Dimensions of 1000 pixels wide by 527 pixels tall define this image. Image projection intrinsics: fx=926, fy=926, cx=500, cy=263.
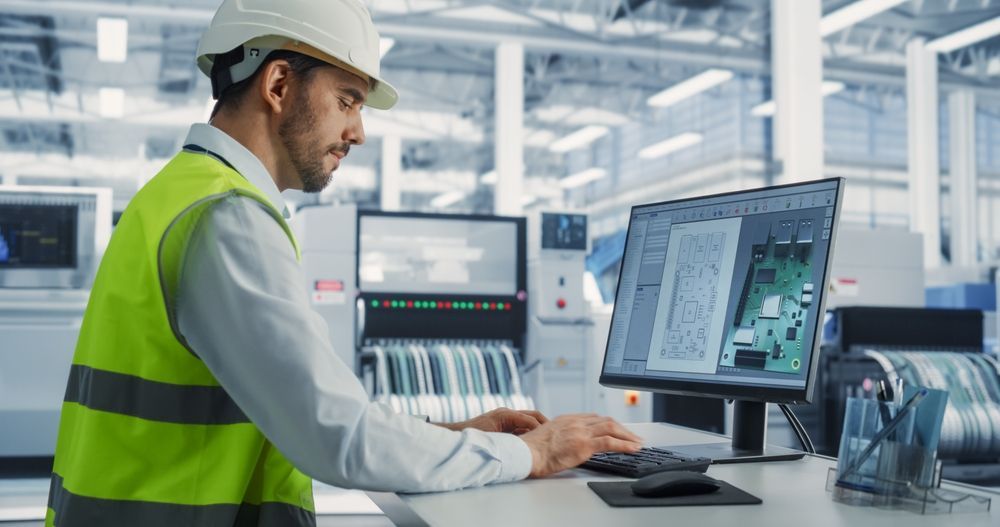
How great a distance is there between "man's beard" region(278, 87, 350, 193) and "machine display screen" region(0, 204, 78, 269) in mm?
3379

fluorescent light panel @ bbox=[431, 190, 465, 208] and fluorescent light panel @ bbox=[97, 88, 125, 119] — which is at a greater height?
fluorescent light panel @ bbox=[97, 88, 125, 119]

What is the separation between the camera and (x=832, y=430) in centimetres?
375

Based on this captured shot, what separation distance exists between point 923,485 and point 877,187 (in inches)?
559

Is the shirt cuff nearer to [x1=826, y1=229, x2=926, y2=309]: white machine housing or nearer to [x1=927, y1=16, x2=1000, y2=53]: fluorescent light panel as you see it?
[x1=826, y1=229, x2=926, y2=309]: white machine housing

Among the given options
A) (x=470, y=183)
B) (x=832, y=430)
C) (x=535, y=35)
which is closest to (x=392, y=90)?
(x=832, y=430)

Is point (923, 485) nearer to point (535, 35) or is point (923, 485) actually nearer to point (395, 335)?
point (395, 335)

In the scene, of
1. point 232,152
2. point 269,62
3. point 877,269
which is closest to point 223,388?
point 232,152

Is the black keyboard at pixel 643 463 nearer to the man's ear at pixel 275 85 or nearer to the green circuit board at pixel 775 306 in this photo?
the green circuit board at pixel 775 306

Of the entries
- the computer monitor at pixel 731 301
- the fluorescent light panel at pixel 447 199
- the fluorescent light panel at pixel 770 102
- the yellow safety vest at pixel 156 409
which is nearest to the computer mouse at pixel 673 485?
the computer monitor at pixel 731 301

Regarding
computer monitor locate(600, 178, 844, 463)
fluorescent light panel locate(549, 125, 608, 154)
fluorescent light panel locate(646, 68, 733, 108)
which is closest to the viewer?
computer monitor locate(600, 178, 844, 463)

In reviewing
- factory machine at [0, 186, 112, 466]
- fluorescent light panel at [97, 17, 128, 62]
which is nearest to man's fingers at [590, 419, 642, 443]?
factory machine at [0, 186, 112, 466]

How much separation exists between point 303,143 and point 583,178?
1440cm

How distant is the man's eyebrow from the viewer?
4.67ft

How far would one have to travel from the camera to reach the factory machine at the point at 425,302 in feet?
12.6
